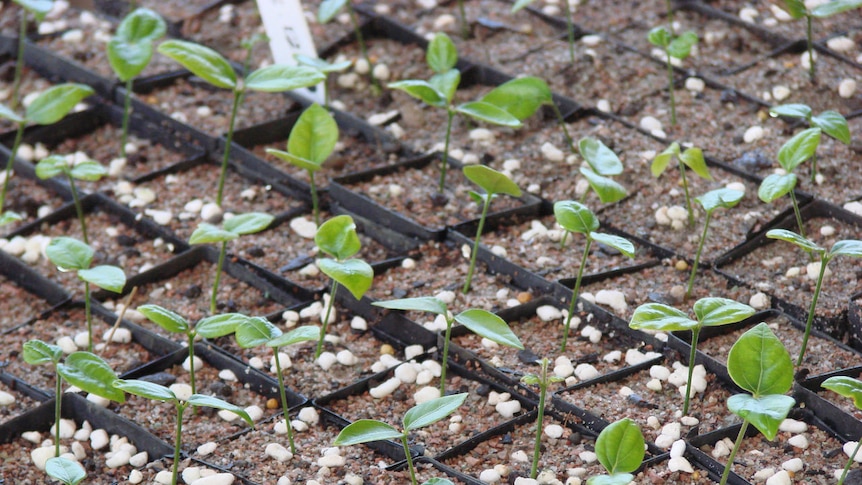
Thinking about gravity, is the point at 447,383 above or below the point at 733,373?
below

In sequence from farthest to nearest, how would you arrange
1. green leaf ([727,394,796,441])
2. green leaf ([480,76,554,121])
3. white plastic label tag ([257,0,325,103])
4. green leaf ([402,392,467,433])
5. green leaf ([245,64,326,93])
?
white plastic label tag ([257,0,325,103])
green leaf ([480,76,554,121])
green leaf ([245,64,326,93])
green leaf ([402,392,467,433])
green leaf ([727,394,796,441])

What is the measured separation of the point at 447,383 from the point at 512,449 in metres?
0.17

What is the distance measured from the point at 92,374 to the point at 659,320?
2.27ft

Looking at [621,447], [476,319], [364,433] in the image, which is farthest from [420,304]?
[621,447]

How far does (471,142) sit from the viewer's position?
203 cm

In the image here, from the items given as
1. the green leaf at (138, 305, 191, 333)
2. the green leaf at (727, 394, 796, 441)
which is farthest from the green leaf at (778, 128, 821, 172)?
the green leaf at (138, 305, 191, 333)

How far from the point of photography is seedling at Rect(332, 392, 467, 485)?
113cm

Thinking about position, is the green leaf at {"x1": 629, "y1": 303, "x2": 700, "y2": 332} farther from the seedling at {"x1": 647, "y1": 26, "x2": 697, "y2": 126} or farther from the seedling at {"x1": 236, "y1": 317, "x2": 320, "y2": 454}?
the seedling at {"x1": 647, "y1": 26, "x2": 697, "y2": 126}

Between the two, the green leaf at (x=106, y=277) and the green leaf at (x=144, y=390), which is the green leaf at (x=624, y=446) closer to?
the green leaf at (x=144, y=390)

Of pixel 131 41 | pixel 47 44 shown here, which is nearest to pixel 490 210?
pixel 131 41

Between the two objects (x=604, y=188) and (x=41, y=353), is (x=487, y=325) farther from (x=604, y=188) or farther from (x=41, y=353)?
(x=41, y=353)

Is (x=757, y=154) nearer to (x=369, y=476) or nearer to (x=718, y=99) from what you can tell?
(x=718, y=99)

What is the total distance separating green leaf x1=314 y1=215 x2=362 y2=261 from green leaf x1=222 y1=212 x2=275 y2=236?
0.13 meters

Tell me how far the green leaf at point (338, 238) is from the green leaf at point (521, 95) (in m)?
0.49
